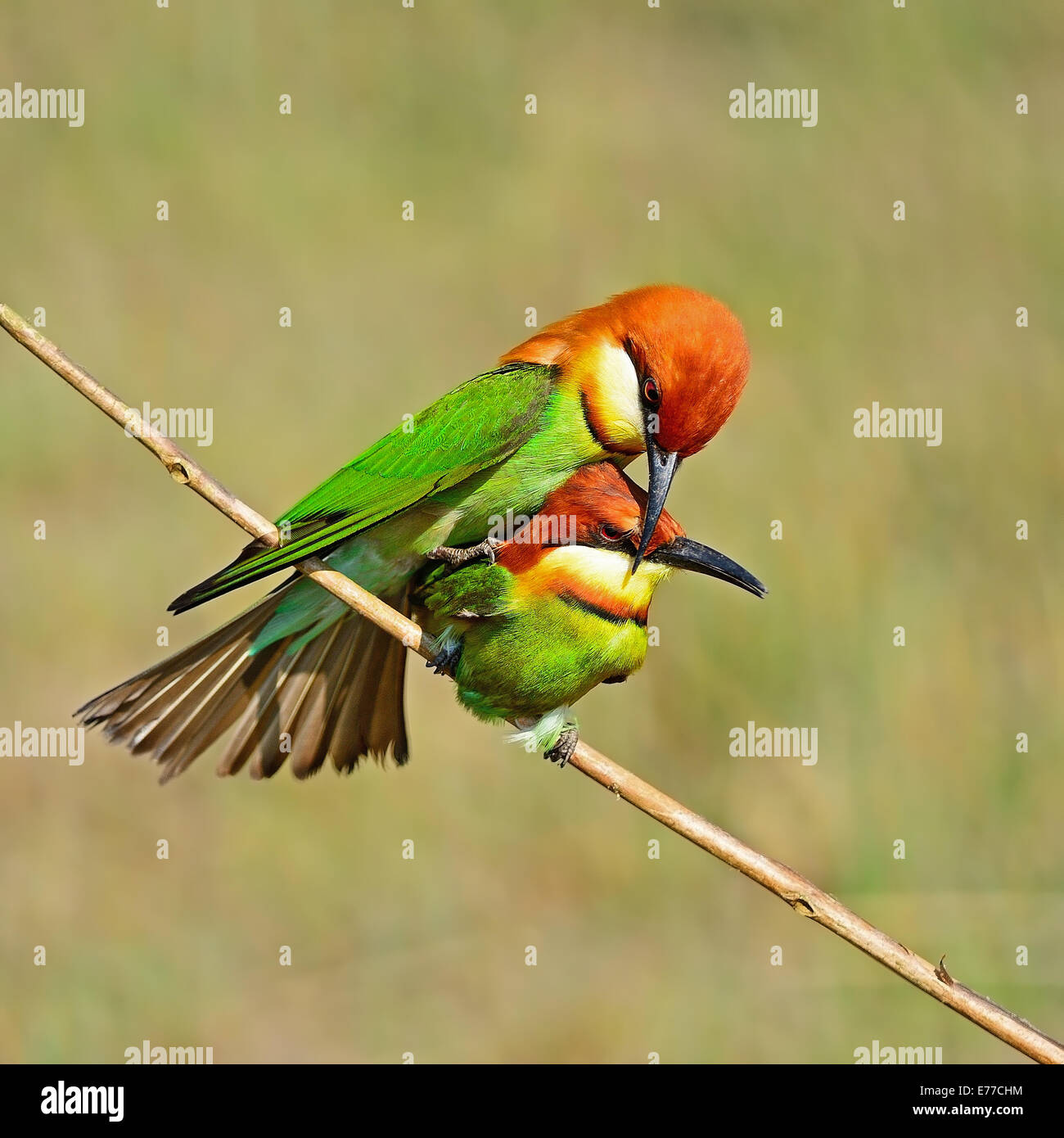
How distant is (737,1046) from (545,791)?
104 cm

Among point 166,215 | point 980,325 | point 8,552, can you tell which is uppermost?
point 166,215

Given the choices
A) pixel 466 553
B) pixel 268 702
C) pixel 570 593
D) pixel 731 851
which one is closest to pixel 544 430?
pixel 466 553

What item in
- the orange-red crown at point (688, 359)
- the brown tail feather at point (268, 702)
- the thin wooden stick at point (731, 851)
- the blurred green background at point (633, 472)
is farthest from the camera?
the blurred green background at point (633, 472)

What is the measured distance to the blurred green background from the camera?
4449mm

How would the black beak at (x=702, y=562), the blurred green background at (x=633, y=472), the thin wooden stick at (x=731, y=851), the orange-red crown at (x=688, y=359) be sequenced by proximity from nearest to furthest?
the thin wooden stick at (x=731, y=851), the black beak at (x=702, y=562), the orange-red crown at (x=688, y=359), the blurred green background at (x=633, y=472)

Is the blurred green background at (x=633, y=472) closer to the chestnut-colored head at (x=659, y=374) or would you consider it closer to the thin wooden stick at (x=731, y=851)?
the chestnut-colored head at (x=659, y=374)

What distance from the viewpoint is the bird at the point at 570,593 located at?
2.95m

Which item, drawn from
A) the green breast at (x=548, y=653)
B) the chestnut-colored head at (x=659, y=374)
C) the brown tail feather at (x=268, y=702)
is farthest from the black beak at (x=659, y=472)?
the brown tail feather at (x=268, y=702)

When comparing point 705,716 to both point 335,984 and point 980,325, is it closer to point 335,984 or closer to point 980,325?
point 335,984

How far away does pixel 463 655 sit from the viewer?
3.11m

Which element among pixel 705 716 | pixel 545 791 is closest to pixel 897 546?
pixel 705 716

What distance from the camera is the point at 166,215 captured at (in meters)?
5.88

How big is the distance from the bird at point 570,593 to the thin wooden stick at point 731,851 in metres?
0.28

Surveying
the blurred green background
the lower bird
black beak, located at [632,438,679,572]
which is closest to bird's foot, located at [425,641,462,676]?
the lower bird
